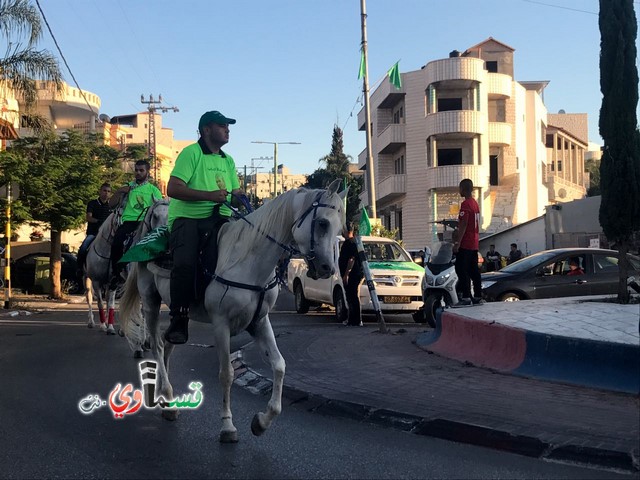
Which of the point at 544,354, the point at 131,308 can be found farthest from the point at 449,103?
the point at 131,308

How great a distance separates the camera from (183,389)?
7.54 m

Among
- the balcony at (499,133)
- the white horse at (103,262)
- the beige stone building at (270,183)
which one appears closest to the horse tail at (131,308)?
the white horse at (103,262)

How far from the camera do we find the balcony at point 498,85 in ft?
145

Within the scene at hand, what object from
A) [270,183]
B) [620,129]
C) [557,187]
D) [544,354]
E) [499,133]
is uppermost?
[270,183]

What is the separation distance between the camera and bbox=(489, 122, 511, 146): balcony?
44.2 metres

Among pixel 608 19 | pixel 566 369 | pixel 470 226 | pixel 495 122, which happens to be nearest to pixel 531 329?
pixel 566 369

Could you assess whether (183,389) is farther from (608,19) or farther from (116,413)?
(608,19)

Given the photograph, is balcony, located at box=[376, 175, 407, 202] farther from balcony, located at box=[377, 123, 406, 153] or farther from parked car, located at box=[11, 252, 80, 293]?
parked car, located at box=[11, 252, 80, 293]

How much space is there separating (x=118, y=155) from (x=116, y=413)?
3155cm

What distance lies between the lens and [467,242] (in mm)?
10211

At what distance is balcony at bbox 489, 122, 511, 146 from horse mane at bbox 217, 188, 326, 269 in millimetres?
40819

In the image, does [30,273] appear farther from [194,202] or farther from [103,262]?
[194,202]

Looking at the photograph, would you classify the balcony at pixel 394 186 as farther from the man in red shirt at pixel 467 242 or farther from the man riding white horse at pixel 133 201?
the man riding white horse at pixel 133 201

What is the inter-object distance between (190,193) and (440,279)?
26.9ft
